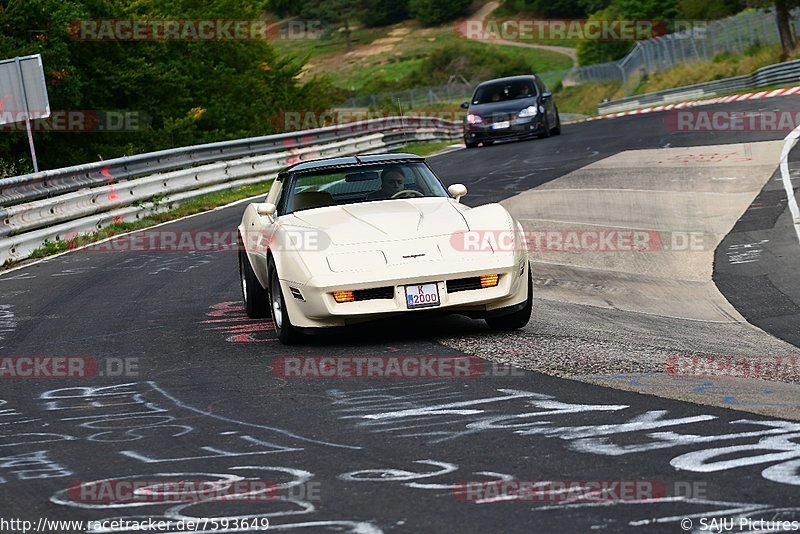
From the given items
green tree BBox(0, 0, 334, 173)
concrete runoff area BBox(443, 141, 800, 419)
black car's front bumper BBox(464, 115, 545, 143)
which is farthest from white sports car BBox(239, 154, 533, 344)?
green tree BBox(0, 0, 334, 173)

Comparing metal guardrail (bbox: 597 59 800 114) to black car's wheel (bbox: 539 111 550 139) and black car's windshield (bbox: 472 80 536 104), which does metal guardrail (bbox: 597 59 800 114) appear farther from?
black car's windshield (bbox: 472 80 536 104)

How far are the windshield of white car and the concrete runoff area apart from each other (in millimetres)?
1425

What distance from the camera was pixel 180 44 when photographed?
47531 millimetres

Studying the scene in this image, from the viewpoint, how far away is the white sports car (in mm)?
8297

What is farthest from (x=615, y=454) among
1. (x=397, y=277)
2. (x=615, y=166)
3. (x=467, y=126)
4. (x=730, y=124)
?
(x=467, y=126)

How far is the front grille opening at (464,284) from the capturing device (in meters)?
8.37

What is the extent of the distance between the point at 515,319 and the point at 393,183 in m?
1.72

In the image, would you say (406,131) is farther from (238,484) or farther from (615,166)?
(238,484)

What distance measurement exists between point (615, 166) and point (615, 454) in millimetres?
16279

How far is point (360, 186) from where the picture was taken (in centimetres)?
995

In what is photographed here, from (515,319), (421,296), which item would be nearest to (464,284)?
(421,296)

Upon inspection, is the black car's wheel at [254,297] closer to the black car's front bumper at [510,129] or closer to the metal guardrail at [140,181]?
the metal guardrail at [140,181]

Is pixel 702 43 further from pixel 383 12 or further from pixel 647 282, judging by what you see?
pixel 383 12

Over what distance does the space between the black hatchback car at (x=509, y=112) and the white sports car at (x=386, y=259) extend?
20.3 meters
